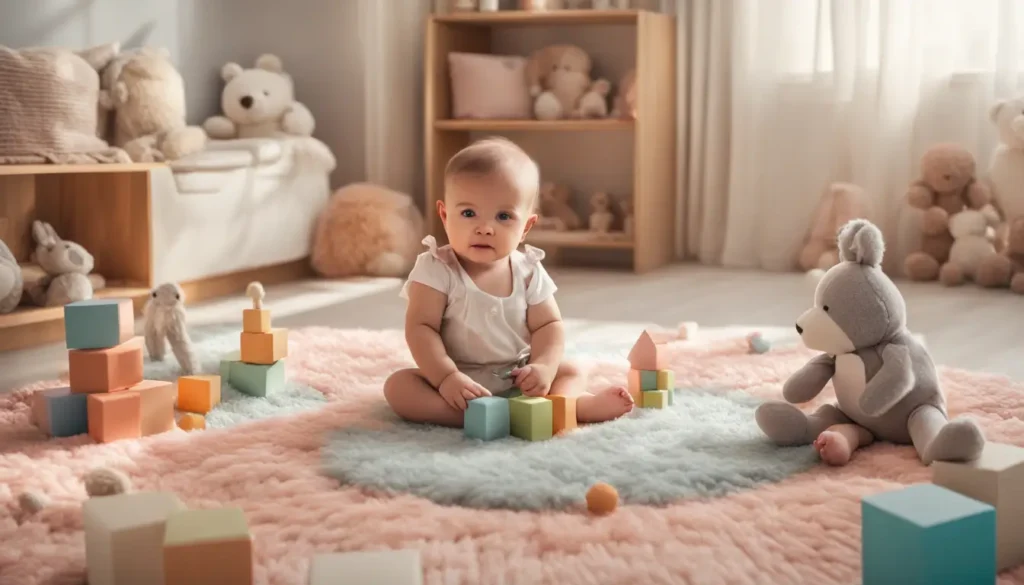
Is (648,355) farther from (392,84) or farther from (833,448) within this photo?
(392,84)

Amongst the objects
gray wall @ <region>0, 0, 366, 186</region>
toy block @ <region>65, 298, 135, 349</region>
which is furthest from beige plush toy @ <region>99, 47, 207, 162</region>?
toy block @ <region>65, 298, 135, 349</region>

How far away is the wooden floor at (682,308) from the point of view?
223 cm

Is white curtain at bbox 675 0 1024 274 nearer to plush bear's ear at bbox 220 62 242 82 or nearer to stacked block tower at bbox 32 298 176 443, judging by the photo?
plush bear's ear at bbox 220 62 242 82

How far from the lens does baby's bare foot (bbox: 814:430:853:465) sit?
1.42 metres

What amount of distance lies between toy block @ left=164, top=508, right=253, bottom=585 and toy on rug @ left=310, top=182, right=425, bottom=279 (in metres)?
2.56

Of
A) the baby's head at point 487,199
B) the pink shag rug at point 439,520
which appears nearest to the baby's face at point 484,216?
the baby's head at point 487,199

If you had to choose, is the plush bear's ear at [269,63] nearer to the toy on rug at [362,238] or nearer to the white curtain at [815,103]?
the toy on rug at [362,238]

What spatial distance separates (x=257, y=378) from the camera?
186 centimetres

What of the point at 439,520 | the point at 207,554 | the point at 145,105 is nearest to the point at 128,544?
the point at 207,554

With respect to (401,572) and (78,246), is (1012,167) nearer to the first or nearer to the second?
(78,246)

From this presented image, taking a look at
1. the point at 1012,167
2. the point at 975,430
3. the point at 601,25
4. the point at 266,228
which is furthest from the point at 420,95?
the point at 975,430

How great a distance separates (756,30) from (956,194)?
84 centimetres

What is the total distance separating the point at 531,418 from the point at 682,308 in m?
1.40

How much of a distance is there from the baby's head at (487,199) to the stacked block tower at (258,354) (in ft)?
1.26
